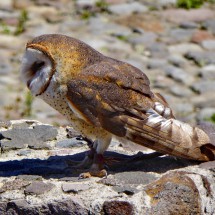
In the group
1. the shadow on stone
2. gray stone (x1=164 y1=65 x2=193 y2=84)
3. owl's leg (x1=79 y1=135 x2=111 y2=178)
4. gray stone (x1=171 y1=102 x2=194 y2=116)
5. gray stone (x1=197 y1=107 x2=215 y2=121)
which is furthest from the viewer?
gray stone (x1=164 y1=65 x2=193 y2=84)

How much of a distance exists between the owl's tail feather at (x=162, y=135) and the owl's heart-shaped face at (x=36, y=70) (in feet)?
1.68

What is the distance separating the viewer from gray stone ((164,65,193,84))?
10445 millimetres

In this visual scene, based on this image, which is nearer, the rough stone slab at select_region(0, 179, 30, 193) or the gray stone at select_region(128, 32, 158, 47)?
the rough stone slab at select_region(0, 179, 30, 193)

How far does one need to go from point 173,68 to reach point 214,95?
86 cm

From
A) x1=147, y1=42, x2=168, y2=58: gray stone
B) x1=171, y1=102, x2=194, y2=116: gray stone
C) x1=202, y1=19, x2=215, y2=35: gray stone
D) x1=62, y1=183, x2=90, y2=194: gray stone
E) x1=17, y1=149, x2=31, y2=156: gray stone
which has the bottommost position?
x1=147, y1=42, x2=168, y2=58: gray stone

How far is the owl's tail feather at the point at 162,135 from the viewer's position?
18.1 feet

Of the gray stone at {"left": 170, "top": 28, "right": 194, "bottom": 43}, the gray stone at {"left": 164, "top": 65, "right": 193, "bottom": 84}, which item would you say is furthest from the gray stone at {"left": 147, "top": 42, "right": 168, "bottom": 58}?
the gray stone at {"left": 164, "top": 65, "right": 193, "bottom": 84}

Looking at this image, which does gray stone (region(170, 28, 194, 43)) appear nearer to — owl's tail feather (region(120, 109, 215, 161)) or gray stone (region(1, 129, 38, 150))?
gray stone (region(1, 129, 38, 150))

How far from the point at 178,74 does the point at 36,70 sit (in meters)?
5.16

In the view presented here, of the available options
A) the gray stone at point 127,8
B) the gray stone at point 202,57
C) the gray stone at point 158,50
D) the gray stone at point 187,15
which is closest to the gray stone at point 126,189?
the gray stone at point 202,57

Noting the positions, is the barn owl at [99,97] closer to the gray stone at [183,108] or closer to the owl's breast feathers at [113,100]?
the owl's breast feathers at [113,100]

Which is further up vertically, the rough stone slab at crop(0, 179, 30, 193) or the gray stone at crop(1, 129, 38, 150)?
the rough stone slab at crop(0, 179, 30, 193)

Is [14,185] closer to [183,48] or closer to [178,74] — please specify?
[178,74]

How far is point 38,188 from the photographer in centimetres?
543
